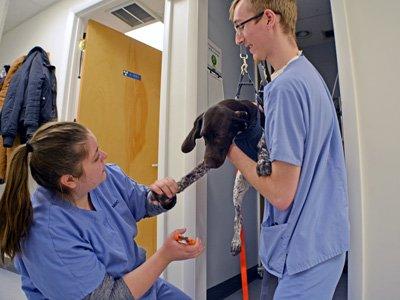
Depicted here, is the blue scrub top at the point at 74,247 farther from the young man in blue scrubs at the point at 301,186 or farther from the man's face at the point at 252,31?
the man's face at the point at 252,31

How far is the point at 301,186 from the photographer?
2.19ft

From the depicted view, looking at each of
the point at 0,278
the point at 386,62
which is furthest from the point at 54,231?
the point at 0,278

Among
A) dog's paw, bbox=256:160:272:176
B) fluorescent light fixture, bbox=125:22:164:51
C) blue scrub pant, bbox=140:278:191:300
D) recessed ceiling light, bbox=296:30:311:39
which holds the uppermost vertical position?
recessed ceiling light, bbox=296:30:311:39

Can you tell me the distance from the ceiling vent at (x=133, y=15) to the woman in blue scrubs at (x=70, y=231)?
1751mm

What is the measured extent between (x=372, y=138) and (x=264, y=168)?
1.73 feet

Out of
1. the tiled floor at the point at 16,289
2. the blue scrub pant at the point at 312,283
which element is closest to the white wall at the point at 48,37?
the tiled floor at the point at 16,289

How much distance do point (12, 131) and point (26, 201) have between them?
59.4 inches

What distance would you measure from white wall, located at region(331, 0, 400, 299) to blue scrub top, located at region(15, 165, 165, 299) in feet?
2.45

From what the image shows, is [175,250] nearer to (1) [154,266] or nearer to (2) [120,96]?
(1) [154,266]

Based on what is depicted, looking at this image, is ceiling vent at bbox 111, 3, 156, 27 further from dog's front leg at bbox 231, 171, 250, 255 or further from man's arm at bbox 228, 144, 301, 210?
man's arm at bbox 228, 144, 301, 210

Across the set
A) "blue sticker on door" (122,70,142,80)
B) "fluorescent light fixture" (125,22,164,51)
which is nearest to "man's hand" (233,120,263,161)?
"blue sticker on door" (122,70,142,80)

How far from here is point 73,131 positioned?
0.85 m

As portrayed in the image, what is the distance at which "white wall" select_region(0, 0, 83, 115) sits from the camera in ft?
7.23

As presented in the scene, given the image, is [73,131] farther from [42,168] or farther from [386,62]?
[386,62]
